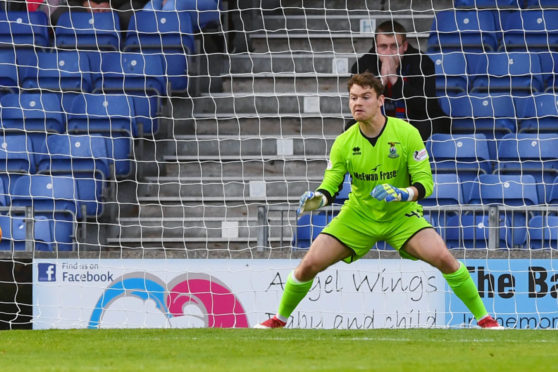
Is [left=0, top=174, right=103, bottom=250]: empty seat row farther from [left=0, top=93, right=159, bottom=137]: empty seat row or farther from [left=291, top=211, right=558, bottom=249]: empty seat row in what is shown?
[left=291, top=211, right=558, bottom=249]: empty seat row

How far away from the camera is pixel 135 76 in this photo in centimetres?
1431

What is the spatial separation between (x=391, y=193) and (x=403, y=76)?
11.7 ft

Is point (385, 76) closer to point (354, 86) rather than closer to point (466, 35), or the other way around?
point (466, 35)

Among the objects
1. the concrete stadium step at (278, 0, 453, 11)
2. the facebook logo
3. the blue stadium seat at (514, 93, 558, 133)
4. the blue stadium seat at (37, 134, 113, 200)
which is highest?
the concrete stadium step at (278, 0, 453, 11)

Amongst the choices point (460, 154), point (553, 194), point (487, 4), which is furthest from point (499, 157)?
point (487, 4)

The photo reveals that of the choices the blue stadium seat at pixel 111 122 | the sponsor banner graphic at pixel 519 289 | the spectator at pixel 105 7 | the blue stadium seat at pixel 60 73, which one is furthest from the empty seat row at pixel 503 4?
the blue stadium seat at pixel 60 73

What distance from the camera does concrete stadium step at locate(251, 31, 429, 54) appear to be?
15.2 m

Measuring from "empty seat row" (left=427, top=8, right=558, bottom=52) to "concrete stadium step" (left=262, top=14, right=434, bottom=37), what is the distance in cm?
100

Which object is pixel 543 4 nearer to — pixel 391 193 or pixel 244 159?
pixel 244 159

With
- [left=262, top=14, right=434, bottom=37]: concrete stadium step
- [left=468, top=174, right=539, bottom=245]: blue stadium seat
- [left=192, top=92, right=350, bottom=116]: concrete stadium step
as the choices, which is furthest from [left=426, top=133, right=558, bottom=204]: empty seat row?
[left=262, top=14, right=434, bottom=37]: concrete stadium step

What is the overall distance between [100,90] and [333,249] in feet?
18.2

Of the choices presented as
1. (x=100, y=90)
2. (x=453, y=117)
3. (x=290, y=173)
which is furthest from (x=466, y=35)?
(x=100, y=90)

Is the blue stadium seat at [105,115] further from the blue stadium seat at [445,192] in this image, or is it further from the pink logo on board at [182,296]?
the blue stadium seat at [445,192]

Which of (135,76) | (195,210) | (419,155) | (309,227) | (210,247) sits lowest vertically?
(210,247)
